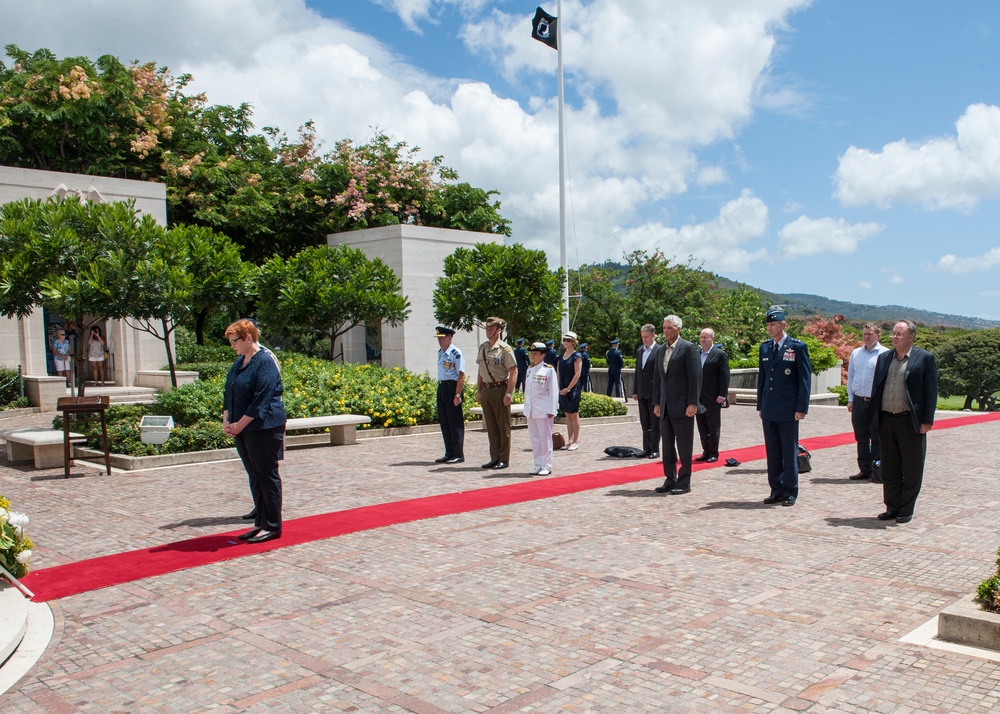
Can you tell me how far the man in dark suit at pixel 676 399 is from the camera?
8922 millimetres

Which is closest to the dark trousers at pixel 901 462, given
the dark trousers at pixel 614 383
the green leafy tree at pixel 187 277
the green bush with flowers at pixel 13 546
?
the green bush with flowers at pixel 13 546

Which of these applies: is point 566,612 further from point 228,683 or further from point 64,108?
point 64,108

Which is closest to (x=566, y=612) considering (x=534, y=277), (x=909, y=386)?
(x=909, y=386)

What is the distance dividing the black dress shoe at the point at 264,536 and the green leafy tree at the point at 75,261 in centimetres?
766

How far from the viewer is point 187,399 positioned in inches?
523

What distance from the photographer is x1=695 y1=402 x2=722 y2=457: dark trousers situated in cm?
1150

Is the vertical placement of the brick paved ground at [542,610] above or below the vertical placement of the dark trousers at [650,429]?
below

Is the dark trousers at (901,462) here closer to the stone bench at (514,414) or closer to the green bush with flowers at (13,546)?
the green bush with flowers at (13,546)

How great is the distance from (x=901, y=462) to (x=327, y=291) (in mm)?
17174

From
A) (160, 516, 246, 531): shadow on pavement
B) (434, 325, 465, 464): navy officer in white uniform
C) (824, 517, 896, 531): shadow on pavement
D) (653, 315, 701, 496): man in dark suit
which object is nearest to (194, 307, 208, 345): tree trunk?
(434, 325, 465, 464): navy officer in white uniform

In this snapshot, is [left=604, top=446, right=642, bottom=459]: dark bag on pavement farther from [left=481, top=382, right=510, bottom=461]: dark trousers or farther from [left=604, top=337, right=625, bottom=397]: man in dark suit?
[left=604, top=337, right=625, bottom=397]: man in dark suit

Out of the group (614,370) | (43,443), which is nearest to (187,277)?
(43,443)

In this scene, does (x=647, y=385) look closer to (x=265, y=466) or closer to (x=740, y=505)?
(x=740, y=505)

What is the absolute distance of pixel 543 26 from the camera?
85.1 feet
